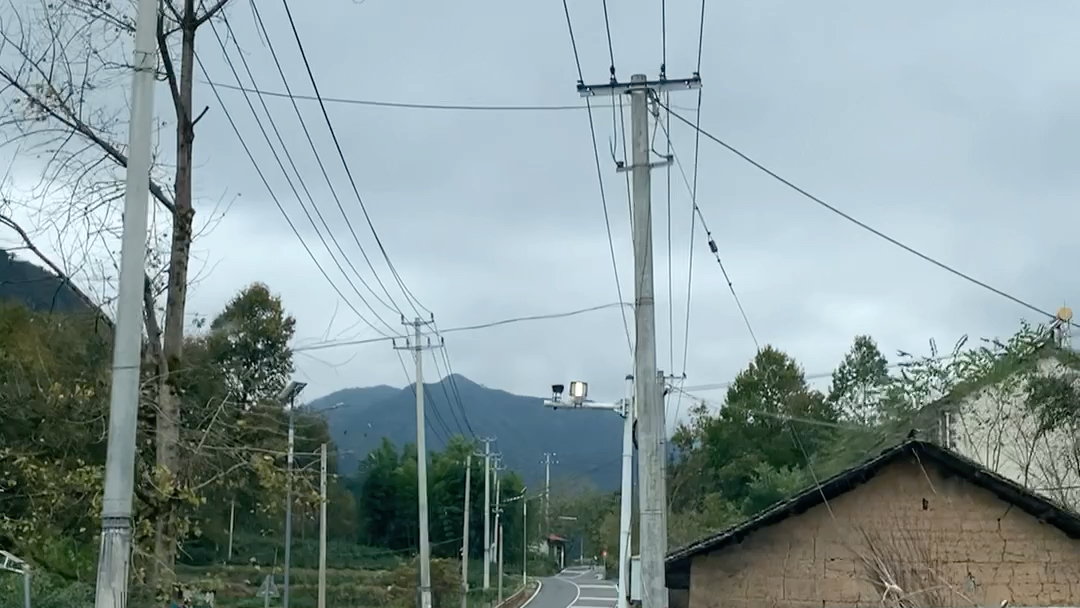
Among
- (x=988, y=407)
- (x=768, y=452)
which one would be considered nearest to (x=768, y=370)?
(x=768, y=452)

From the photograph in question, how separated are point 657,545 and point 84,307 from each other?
309 inches

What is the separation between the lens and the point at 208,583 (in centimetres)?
1593

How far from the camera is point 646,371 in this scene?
1698 centimetres

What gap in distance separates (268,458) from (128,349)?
22.1 feet

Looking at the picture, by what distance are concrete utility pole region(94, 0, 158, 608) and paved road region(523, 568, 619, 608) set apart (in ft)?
152

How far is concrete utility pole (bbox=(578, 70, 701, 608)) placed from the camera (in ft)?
54.1

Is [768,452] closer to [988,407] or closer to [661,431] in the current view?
[988,407]

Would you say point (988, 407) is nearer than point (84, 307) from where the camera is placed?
No

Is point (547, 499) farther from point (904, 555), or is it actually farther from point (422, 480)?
point (904, 555)

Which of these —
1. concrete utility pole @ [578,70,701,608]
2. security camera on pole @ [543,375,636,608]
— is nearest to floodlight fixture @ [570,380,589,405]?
security camera on pole @ [543,375,636,608]

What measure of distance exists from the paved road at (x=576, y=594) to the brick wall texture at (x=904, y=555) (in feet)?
115

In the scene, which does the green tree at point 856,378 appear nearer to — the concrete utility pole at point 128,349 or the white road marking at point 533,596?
the white road marking at point 533,596

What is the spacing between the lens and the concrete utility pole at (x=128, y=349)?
8602mm

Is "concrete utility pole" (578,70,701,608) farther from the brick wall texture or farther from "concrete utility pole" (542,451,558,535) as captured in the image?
"concrete utility pole" (542,451,558,535)
